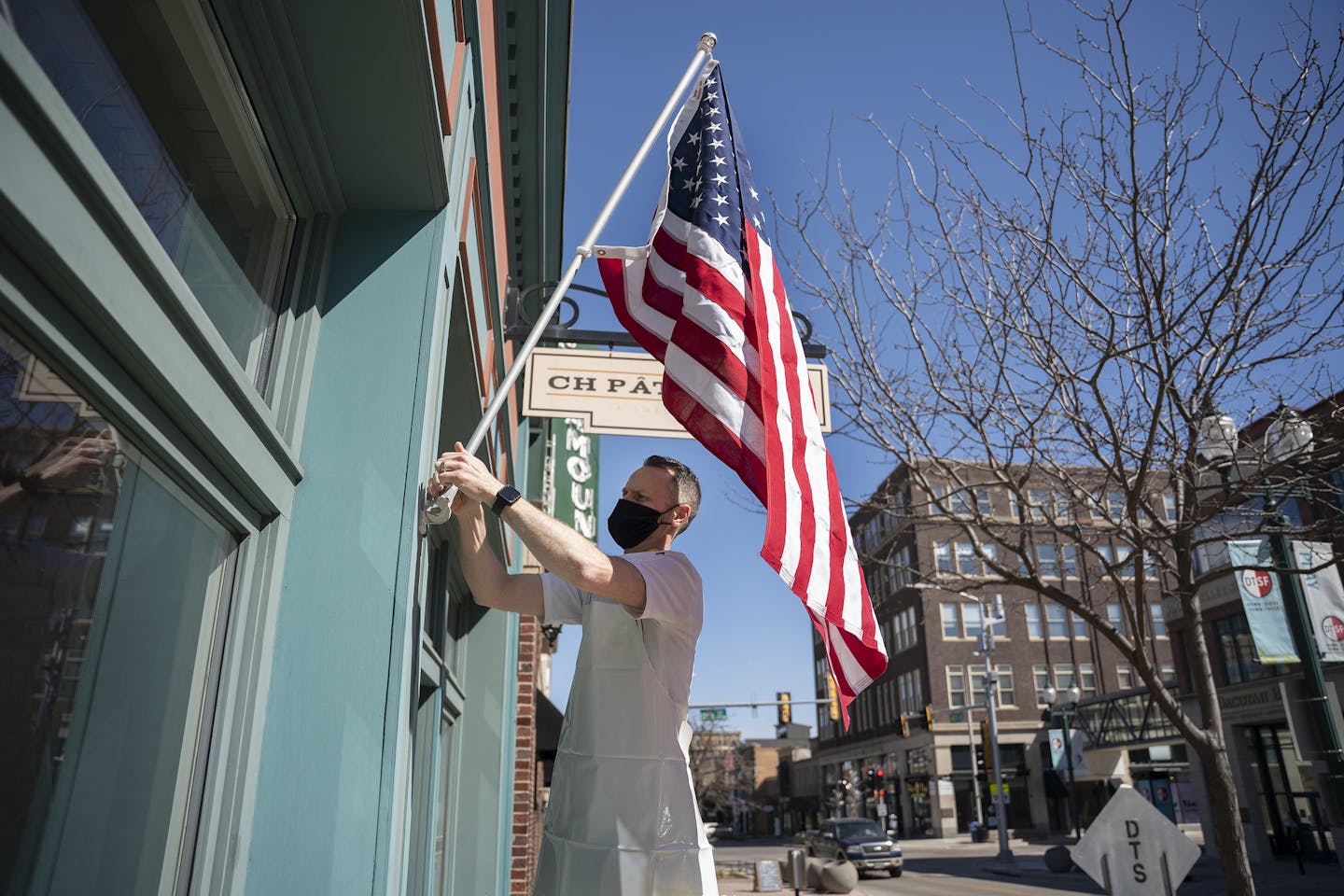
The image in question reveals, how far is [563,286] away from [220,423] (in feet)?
4.42

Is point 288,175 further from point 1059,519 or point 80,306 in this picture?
point 1059,519

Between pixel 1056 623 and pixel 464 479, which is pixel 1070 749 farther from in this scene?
pixel 464 479

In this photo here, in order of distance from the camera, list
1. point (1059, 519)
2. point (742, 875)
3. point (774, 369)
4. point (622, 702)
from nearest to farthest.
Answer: point (622, 702)
point (774, 369)
point (1059, 519)
point (742, 875)

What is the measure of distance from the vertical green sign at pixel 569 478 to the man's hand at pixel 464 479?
7517mm

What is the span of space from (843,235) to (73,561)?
8.44m

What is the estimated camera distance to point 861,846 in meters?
28.1

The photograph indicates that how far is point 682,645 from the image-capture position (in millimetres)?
2730

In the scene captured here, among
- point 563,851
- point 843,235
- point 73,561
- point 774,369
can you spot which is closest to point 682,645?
point 563,851

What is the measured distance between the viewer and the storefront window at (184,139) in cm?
147

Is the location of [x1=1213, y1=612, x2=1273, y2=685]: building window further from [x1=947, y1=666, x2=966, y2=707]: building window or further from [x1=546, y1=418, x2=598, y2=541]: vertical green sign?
[x1=546, y1=418, x2=598, y2=541]: vertical green sign

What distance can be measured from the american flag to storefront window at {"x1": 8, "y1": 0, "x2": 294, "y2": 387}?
1388 mm

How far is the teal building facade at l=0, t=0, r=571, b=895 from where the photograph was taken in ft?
4.36

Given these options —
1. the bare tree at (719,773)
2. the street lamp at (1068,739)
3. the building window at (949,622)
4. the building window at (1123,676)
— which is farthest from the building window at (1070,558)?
the bare tree at (719,773)

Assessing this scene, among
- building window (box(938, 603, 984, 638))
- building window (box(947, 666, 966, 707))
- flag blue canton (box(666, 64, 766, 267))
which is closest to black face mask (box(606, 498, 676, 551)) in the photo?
flag blue canton (box(666, 64, 766, 267))
